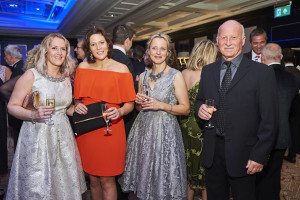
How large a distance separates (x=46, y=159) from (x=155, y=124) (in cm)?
99

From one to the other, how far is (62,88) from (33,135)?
1.52ft

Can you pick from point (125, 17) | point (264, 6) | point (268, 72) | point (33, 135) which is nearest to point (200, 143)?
point (268, 72)

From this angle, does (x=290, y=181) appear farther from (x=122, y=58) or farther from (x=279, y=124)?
(x=122, y=58)

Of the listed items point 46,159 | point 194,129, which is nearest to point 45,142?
point 46,159

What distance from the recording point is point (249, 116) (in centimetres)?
→ 167

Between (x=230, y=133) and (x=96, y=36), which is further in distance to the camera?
(x=96, y=36)

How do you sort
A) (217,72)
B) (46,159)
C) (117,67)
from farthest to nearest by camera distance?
(117,67) → (46,159) → (217,72)

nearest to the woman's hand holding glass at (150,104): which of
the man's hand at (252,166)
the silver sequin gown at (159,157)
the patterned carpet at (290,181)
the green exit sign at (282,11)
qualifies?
the silver sequin gown at (159,157)

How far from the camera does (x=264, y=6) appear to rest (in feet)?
23.0

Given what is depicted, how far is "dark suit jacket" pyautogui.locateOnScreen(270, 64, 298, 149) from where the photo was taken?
7.96ft

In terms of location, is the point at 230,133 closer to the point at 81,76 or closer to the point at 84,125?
the point at 84,125

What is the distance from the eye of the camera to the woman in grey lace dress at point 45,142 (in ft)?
6.32

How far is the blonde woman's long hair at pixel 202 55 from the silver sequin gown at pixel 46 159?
132 cm

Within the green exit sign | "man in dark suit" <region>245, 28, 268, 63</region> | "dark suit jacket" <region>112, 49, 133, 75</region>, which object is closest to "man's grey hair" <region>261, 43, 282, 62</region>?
"man in dark suit" <region>245, 28, 268, 63</region>
